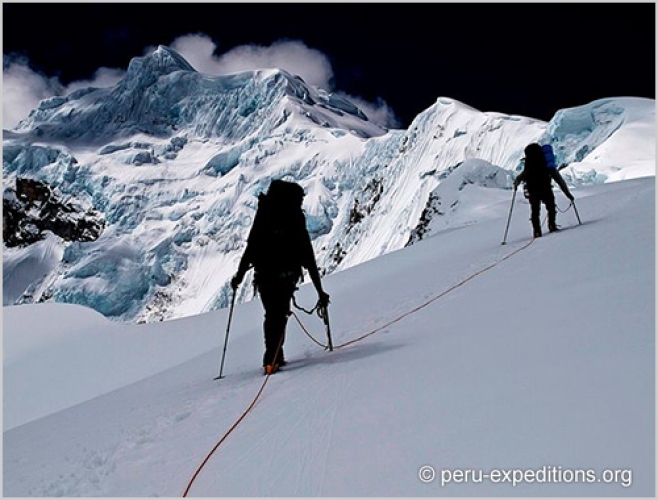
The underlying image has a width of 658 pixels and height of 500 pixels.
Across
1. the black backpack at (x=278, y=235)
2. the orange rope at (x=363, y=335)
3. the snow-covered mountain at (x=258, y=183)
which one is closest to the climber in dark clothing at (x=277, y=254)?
the black backpack at (x=278, y=235)

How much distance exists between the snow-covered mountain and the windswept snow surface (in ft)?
59.0

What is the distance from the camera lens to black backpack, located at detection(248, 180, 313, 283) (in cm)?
505

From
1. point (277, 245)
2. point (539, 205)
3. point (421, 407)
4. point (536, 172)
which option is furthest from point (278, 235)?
point (536, 172)

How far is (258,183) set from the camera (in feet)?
424

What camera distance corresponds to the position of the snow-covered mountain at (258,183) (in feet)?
165

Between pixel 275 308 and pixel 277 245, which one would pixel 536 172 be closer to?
pixel 277 245

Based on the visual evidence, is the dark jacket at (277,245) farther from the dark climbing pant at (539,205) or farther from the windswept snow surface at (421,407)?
the dark climbing pant at (539,205)

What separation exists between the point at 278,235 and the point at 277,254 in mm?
178

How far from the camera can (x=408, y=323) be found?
5.82 meters

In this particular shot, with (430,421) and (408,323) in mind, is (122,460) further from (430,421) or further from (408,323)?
(408,323)

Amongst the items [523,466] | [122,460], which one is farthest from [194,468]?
[523,466]

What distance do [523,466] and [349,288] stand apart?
9054mm

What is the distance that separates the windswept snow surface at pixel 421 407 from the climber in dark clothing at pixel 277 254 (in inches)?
17.0
